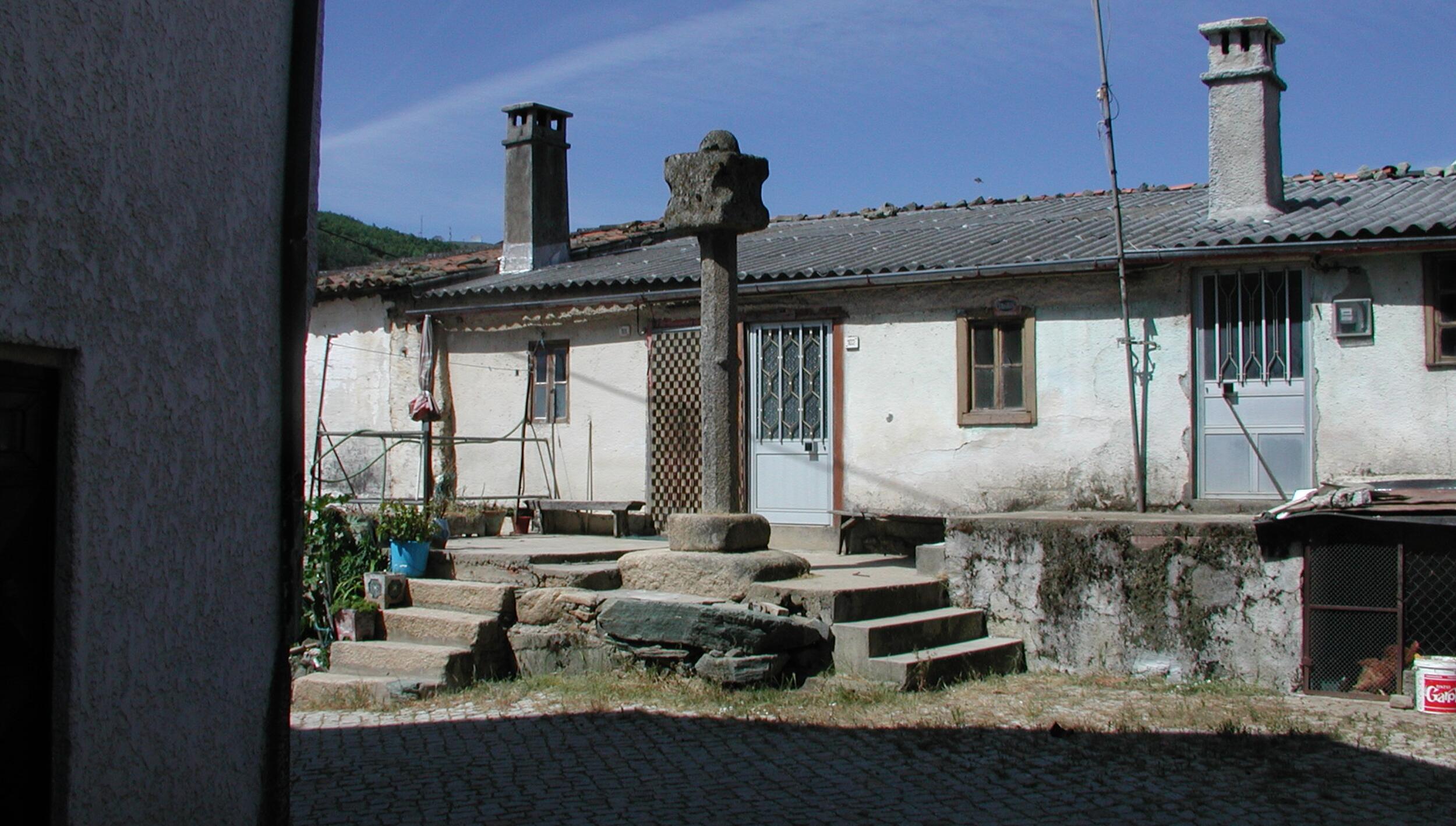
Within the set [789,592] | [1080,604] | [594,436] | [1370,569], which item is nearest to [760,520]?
[789,592]

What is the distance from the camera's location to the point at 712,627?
8.05m

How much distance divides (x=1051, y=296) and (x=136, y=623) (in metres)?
9.27

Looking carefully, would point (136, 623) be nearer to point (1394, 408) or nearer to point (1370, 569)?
point (1370, 569)

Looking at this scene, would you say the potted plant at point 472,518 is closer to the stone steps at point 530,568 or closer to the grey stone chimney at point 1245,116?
the stone steps at point 530,568

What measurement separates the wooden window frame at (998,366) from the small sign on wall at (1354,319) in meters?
2.48

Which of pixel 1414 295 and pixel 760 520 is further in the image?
pixel 1414 295

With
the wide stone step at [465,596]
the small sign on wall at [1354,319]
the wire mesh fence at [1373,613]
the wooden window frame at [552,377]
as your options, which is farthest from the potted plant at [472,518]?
the small sign on wall at [1354,319]

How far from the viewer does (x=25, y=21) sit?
309cm

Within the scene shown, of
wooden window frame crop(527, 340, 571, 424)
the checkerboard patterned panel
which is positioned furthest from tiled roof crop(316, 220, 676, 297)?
the checkerboard patterned panel

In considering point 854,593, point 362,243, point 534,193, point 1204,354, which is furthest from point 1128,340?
point 362,243

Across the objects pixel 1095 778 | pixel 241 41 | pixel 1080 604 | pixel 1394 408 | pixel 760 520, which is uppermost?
pixel 241 41

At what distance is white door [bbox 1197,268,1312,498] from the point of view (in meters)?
10.6

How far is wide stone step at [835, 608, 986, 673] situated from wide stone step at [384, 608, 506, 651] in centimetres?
242

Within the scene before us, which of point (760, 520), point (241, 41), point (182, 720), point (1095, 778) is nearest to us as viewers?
point (182, 720)
